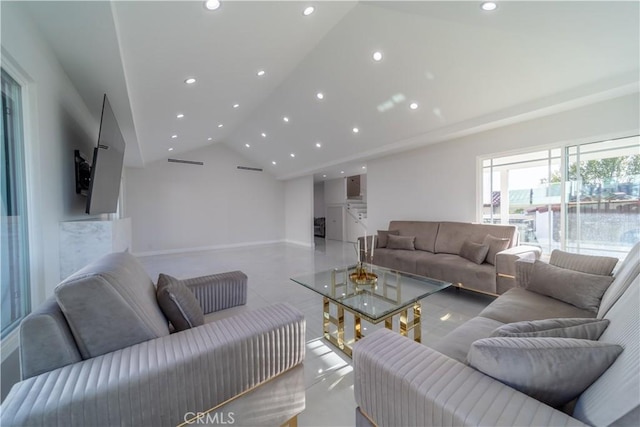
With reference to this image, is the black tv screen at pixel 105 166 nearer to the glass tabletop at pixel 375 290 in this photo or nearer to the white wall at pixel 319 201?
the glass tabletop at pixel 375 290

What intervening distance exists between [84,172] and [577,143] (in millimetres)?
5623

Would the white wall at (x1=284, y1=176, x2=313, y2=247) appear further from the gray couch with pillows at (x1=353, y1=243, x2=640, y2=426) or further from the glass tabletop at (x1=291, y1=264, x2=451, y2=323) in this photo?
the gray couch with pillows at (x1=353, y1=243, x2=640, y2=426)

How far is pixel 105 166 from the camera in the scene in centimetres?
221

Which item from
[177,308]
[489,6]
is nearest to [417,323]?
[177,308]

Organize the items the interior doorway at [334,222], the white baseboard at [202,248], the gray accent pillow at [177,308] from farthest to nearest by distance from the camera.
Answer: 1. the interior doorway at [334,222]
2. the white baseboard at [202,248]
3. the gray accent pillow at [177,308]

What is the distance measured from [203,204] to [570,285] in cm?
773

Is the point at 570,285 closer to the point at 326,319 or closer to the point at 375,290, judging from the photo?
the point at 375,290

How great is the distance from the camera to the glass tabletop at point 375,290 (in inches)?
75.2

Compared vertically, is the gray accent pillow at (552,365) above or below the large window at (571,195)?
below

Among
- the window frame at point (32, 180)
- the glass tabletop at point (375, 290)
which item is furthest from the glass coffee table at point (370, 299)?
the window frame at point (32, 180)

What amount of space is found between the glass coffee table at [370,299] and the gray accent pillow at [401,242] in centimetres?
165

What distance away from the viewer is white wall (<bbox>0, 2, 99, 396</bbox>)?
4.42 feet

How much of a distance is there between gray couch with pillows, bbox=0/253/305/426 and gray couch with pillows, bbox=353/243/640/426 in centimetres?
53

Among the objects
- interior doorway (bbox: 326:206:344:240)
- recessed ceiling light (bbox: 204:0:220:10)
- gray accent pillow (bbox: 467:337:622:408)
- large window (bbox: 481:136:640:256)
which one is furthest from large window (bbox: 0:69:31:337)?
interior doorway (bbox: 326:206:344:240)
